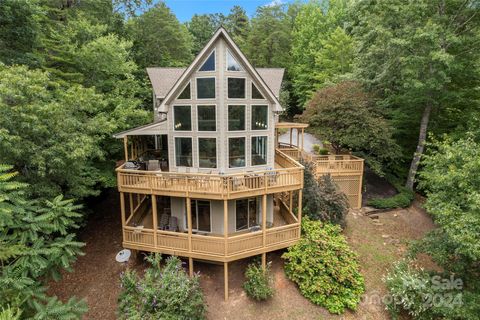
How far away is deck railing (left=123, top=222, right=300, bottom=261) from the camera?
10.9m

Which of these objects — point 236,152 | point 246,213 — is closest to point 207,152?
point 236,152

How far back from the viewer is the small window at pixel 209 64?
11508 millimetres

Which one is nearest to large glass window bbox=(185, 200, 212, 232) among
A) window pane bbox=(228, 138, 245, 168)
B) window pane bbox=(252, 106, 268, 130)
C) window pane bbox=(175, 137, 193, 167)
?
window pane bbox=(175, 137, 193, 167)

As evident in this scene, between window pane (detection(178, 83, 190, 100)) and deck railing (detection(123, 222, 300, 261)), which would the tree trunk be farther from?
window pane (detection(178, 83, 190, 100))

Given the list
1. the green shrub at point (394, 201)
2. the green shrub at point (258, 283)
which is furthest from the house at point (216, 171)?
the green shrub at point (394, 201)

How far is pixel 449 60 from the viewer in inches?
550

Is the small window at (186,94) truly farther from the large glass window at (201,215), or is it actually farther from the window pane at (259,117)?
the large glass window at (201,215)

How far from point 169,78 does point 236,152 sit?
289 inches

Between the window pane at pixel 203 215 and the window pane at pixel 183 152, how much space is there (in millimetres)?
2018

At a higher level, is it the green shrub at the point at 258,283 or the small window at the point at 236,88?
the small window at the point at 236,88

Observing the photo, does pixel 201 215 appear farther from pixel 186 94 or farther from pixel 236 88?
pixel 236 88

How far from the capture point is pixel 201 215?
41.2ft

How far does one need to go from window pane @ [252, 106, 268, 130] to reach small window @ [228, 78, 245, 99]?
0.93m

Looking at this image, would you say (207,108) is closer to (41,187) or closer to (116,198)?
(41,187)
